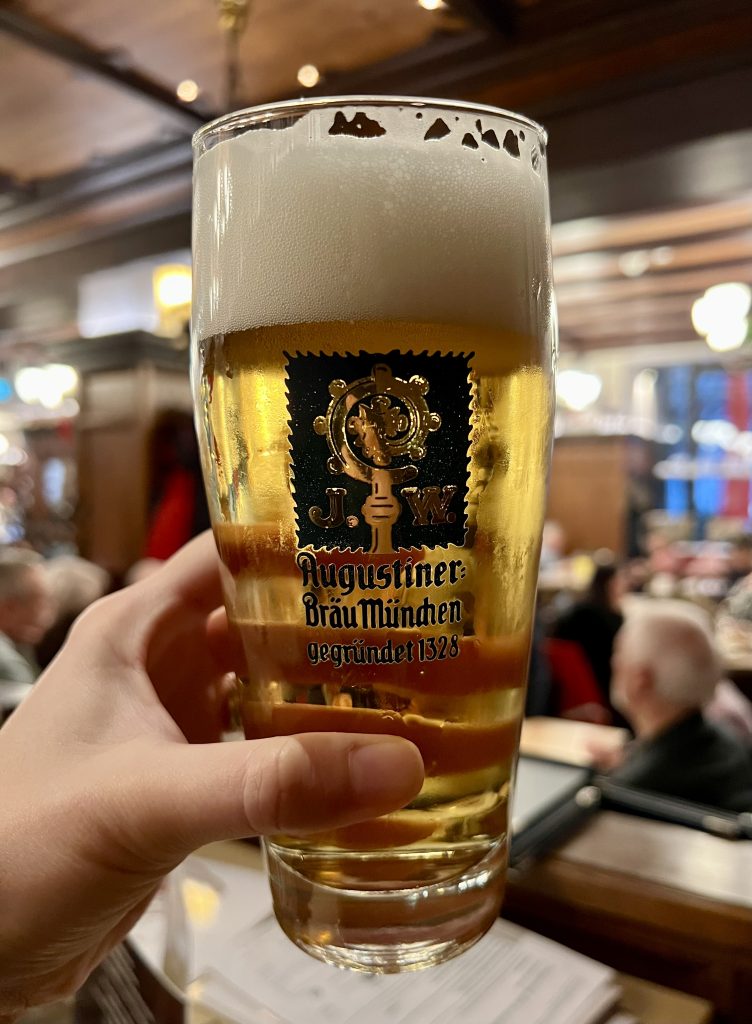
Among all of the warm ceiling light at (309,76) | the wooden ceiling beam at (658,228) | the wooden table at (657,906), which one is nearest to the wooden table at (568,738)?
the wooden table at (657,906)

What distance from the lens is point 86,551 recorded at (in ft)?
19.1

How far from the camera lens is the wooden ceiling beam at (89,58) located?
2759 millimetres

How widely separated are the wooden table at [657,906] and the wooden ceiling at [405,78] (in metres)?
2.21

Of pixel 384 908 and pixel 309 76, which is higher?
pixel 309 76

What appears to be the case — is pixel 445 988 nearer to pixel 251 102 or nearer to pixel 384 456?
pixel 384 456

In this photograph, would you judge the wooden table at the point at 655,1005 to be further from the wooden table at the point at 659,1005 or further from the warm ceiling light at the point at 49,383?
the warm ceiling light at the point at 49,383

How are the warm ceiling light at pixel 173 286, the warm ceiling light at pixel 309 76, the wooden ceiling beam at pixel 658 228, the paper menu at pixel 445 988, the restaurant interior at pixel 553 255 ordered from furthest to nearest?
the wooden ceiling beam at pixel 658 228, the warm ceiling light at pixel 173 286, the warm ceiling light at pixel 309 76, the restaurant interior at pixel 553 255, the paper menu at pixel 445 988

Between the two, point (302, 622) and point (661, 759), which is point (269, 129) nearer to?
point (302, 622)

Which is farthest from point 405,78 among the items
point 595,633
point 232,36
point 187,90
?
point 595,633

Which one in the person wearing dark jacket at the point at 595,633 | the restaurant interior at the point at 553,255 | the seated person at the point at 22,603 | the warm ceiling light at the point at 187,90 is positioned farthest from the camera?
the person wearing dark jacket at the point at 595,633

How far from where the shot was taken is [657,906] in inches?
57.7

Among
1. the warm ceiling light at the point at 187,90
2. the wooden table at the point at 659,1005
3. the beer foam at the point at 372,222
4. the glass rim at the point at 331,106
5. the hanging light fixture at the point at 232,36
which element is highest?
the warm ceiling light at the point at 187,90

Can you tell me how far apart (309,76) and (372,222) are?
9.30 ft

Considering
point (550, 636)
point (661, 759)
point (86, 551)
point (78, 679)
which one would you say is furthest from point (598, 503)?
point (78, 679)
